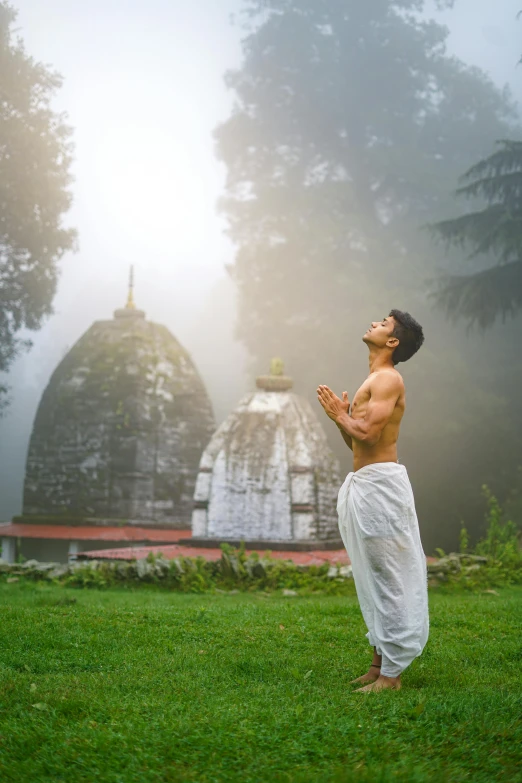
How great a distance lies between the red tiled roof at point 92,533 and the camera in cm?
1330

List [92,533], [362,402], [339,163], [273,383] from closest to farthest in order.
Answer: [362,402] < [273,383] < [92,533] < [339,163]

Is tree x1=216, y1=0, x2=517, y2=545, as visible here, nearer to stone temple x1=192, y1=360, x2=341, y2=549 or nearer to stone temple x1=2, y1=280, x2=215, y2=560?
stone temple x1=2, y1=280, x2=215, y2=560

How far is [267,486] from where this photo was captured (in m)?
10.3

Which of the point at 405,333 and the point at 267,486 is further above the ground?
the point at 405,333

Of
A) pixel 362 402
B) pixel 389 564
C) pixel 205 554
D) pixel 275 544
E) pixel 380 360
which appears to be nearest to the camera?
pixel 389 564

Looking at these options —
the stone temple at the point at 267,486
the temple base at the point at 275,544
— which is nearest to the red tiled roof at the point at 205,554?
the temple base at the point at 275,544

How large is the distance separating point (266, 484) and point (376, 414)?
661 centimetres

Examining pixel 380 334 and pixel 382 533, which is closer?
pixel 382 533

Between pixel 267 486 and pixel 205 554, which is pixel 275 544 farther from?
pixel 205 554

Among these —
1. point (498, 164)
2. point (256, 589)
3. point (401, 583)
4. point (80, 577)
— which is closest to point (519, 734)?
point (401, 583)

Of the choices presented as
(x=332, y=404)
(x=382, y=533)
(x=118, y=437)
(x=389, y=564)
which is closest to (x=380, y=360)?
(x=332, y=404)

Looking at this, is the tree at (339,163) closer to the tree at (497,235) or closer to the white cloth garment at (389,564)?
the tree at (497,235)

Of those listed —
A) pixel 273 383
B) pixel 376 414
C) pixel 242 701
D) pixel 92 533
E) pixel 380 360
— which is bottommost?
pixel 92 533

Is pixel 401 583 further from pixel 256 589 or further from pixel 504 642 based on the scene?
pixel 256 589
